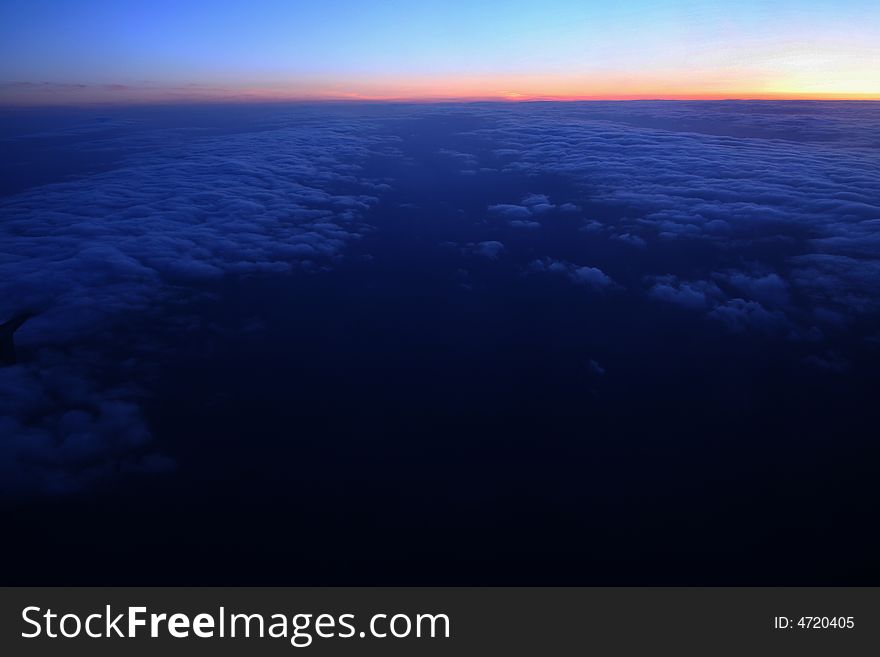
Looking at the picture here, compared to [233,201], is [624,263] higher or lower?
lower

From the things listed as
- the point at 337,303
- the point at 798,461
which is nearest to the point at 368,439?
the point at 337,303

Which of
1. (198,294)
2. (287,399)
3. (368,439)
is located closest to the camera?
(368,439)

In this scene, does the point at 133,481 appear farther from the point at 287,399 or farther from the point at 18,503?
the point at 287,399

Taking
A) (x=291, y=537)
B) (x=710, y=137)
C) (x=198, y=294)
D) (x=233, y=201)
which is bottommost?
(x=291, y=537)

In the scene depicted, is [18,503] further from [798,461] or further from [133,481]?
[798,461]

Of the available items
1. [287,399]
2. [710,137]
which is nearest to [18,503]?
[287,399]
